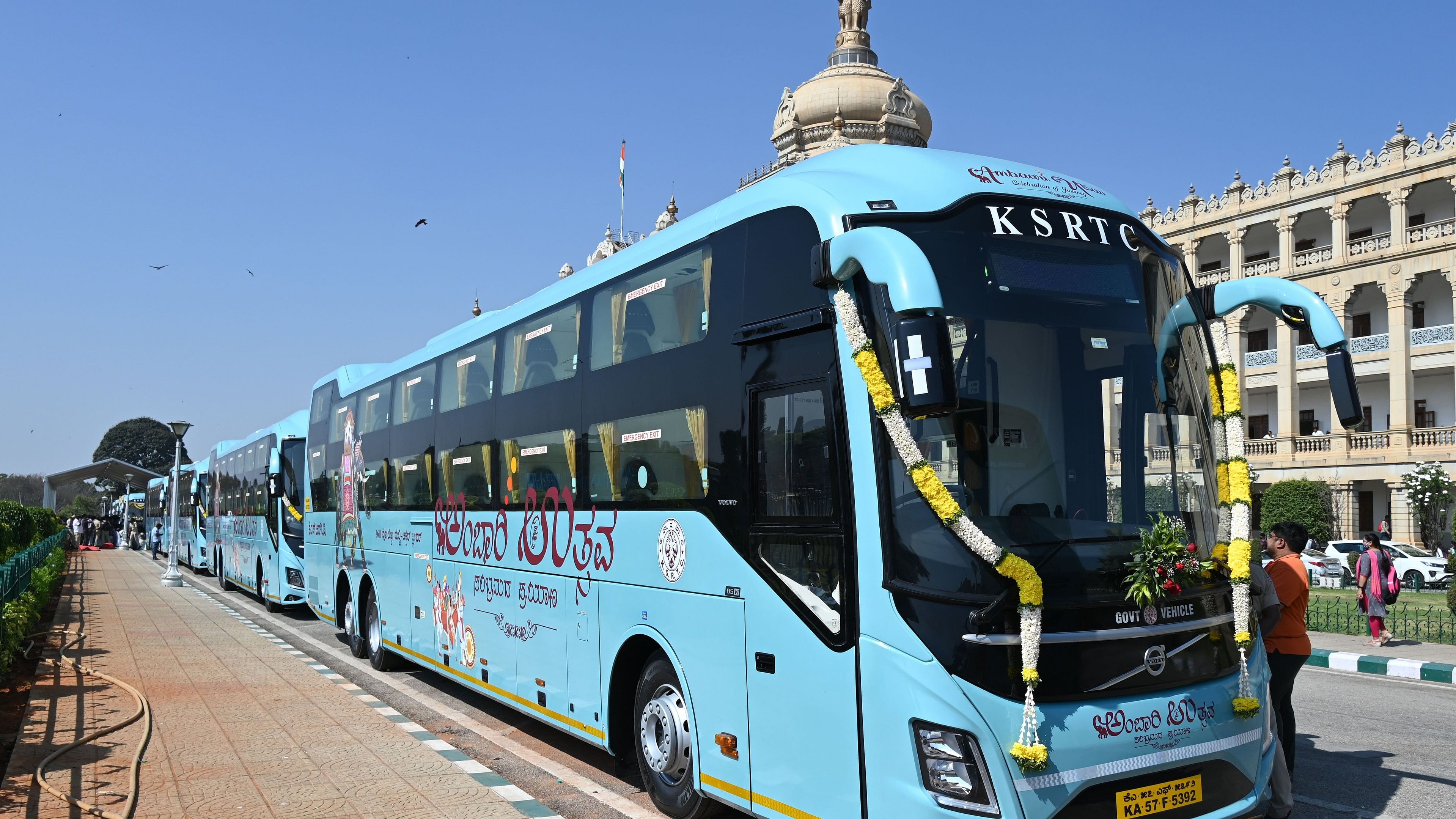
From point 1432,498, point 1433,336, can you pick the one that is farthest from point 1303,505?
point 1433,336

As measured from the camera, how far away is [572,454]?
26.3 feet

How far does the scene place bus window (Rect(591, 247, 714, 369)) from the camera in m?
6.57

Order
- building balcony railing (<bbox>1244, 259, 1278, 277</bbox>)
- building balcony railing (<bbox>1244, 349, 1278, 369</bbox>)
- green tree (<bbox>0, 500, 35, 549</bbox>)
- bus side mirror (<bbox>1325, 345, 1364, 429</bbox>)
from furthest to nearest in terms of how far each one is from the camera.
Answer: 1. building balcony railing (<bbox>1244, 349, 1278, 369</bbox>)
2. building balcony railing (<bbox>1244, 259, 1278, 277</bbox>)
3. green tree (<bbox>0, 500, 35, 549</bbox>)
4. bus side mirror (<bbox>1325, 345, 1364, 429</bbox>)

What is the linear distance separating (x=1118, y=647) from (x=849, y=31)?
227 ft

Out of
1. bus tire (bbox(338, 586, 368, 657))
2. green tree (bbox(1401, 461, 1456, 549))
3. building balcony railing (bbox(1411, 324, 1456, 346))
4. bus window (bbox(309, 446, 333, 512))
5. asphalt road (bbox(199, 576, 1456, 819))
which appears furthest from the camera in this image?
building balcony railing (bbox(1411, 324, 1456, 346))

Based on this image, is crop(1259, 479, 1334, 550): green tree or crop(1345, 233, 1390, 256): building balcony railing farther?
crop(1345, 233, 1390, 256): building balcony railing

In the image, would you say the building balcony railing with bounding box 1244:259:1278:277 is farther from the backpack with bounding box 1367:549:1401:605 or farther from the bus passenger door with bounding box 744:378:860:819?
the bus passenger door with bounding box 744:378:860:819

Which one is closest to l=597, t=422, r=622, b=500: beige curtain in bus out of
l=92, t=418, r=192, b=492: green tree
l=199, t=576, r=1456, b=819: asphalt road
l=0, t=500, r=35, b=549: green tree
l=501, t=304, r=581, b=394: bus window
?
l=501, t=304, r=581, b=394: bus window

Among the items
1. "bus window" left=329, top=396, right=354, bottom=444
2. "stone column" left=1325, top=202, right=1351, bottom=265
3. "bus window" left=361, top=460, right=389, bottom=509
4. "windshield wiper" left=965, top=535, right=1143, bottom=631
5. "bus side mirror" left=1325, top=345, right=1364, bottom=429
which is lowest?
"windshield wiper" left=965, top=535, right=1143, bottom=631

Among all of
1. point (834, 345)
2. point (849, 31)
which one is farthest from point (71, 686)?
point (849, 31)

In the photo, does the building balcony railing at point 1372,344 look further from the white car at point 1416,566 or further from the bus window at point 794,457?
the bus window at point 794,457

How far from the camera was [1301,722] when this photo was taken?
31.8 ft

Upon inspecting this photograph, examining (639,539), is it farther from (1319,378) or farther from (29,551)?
(1319,378)

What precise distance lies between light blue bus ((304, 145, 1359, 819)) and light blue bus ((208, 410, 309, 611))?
1406cm
